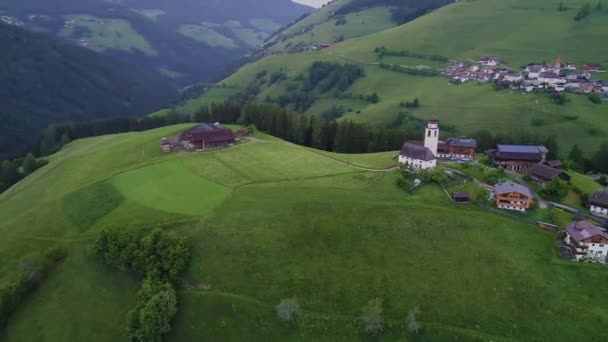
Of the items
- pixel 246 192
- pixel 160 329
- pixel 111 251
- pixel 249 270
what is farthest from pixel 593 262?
pixel 111 251

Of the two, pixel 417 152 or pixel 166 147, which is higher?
pixel 417 152

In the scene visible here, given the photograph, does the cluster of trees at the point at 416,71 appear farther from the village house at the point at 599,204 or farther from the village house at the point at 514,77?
the village house at the point at 599,204

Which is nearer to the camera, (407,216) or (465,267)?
(465,267)

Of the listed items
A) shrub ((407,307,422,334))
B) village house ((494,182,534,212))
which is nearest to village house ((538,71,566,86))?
village house ((494,182,534,212))

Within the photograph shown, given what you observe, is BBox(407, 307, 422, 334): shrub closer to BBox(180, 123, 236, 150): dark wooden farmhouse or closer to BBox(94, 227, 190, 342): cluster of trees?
BBox(94, 227, 190, 342): cluster of trees

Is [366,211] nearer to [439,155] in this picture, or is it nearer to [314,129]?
Result: [439,155]

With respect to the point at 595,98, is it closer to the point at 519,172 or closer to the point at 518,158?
the point at 518,158

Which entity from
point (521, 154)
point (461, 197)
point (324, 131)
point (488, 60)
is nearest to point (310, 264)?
point (461, 197)
